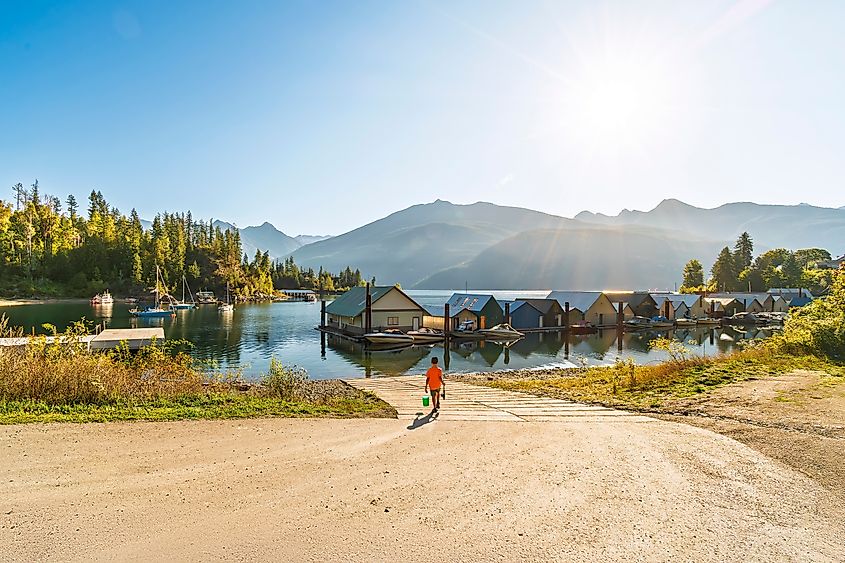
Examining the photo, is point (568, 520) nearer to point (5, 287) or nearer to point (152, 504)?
point (152, 504)

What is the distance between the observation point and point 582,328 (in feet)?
181

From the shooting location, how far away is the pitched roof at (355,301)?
45312mm

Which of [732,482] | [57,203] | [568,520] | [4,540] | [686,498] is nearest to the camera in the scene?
[4,540]

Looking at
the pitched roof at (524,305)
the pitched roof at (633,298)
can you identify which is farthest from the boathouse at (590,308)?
the pitched roof at (633,298)

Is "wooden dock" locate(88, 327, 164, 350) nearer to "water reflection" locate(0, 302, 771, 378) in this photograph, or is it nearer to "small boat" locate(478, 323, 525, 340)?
"water reflection" locate(0, 302, 771, 378)

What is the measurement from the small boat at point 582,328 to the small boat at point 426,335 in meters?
17.2

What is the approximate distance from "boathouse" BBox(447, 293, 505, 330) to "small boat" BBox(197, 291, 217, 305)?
69230mm

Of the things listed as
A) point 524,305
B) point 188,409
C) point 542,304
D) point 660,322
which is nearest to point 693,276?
point 660,322

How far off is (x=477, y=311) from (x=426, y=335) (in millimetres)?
7827

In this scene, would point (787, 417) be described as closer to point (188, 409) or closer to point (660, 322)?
point (188, 409)

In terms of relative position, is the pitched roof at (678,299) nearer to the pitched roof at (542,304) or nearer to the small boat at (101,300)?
the pitched roof at (542,304)

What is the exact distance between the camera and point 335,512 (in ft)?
18.5

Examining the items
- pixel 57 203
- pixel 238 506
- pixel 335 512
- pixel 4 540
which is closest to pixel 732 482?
pixel 335 512

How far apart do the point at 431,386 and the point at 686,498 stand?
21.4ft
